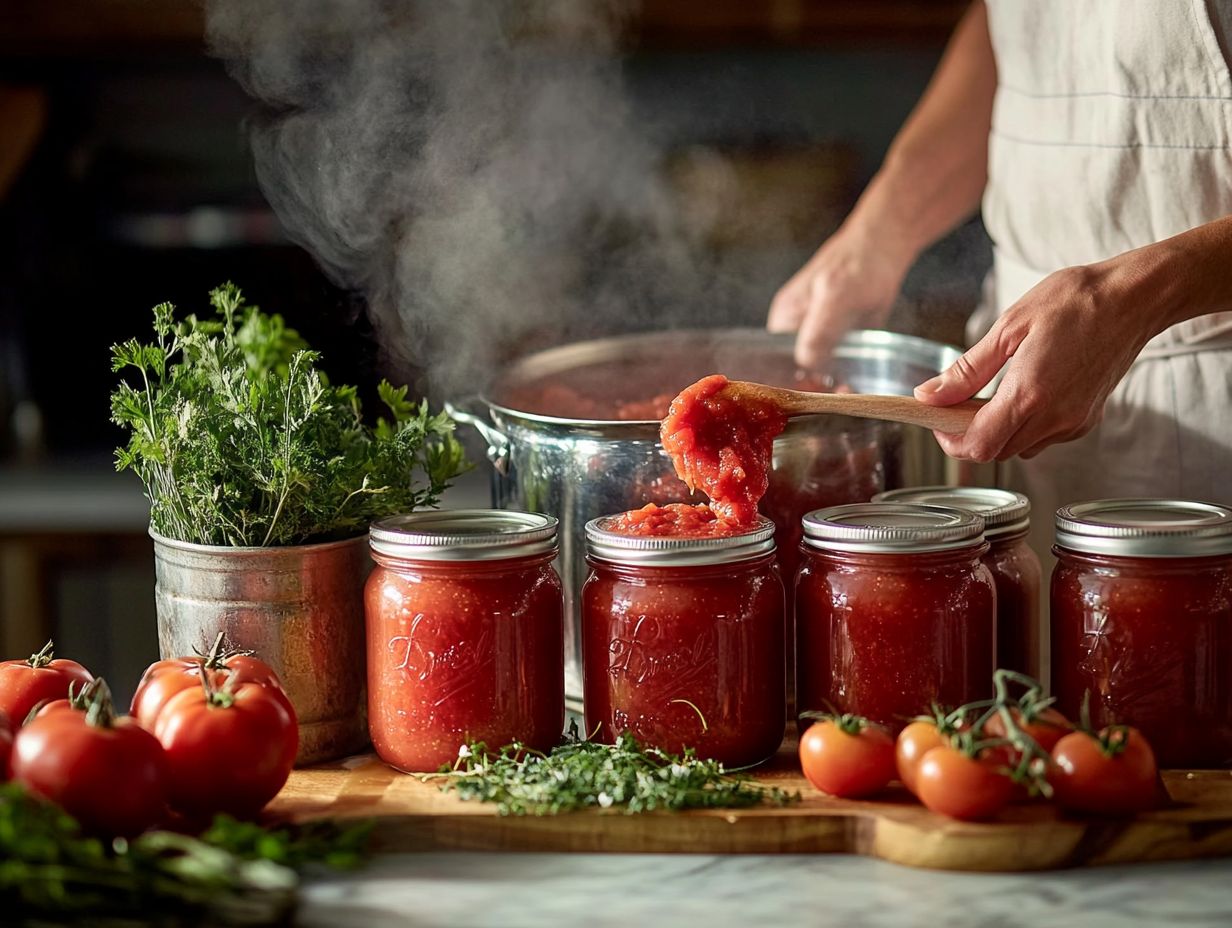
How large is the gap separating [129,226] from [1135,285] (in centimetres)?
290

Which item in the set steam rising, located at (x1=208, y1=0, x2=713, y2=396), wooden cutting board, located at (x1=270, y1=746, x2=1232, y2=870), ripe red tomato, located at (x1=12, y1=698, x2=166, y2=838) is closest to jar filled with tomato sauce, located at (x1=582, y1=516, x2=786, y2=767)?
wooden cutting board, located at (x1=270, y1=746, x2=1232, y2=870)

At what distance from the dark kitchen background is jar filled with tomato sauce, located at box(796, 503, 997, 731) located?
1.96m

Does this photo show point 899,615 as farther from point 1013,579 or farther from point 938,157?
point 938,157

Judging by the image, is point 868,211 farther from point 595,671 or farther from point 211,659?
point 211,659

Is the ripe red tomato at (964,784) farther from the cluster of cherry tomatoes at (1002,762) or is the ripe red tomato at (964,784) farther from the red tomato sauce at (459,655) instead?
the red tomato sauce at (459,655)

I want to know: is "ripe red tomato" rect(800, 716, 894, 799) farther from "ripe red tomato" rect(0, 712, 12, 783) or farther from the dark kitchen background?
the dark kitchen background

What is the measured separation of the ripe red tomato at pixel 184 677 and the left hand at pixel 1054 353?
0.74 metres

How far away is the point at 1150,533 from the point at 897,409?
281mm

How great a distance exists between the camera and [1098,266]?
4.98ft

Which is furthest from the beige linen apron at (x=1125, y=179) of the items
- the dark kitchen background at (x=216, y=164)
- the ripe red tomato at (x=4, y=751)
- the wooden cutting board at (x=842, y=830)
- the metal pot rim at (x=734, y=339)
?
the dark kitchen background at (x=216, y=164)

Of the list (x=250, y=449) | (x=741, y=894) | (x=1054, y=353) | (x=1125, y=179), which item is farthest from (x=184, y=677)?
(x=1125, y=179)

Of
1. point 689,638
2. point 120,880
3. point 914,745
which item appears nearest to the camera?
point 120,880

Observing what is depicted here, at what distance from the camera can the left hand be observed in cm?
148

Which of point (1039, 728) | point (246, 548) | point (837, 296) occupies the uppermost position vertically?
point (837, 296)
